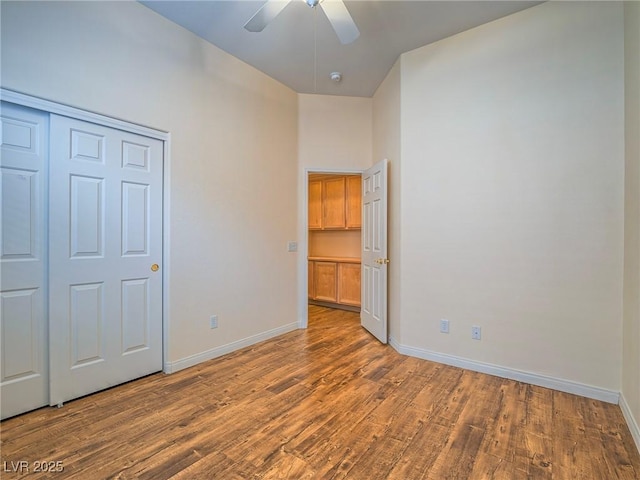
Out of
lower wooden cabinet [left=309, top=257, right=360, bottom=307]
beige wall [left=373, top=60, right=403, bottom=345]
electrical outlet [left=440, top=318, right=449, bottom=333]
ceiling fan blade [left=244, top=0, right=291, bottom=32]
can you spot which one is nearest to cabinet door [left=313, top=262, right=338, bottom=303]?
lower wooden cabinet [left=309, top=257, right=360, bottom=307]

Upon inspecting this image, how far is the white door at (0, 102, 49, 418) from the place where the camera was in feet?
6.59

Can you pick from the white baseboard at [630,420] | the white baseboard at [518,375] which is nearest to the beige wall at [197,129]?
the white baseboard at [518,375]

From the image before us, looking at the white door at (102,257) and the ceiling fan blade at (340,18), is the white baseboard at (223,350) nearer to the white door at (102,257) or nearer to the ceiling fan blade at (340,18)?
the white door at (102,257)

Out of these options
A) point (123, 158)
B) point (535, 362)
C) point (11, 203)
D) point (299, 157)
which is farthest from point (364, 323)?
point (11, 203)

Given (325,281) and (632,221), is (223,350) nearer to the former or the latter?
(325,281)

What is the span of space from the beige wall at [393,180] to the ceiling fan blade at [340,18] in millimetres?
1326

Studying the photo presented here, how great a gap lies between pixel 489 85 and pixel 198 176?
2762 mm

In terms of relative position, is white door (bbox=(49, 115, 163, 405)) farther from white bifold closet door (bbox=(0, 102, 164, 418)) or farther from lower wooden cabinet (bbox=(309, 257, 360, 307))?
lower wooden cabinet (bbox=(309, 257, 360, 307))

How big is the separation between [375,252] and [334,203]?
1.92 meters

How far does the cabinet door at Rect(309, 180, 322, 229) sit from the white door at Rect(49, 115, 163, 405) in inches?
125

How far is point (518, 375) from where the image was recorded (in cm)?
267

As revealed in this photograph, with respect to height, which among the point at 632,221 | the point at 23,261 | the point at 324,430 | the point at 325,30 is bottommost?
the point at 324,430

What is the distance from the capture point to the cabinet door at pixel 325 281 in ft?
17.2

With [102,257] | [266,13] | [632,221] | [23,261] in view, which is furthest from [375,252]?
[23,261]
